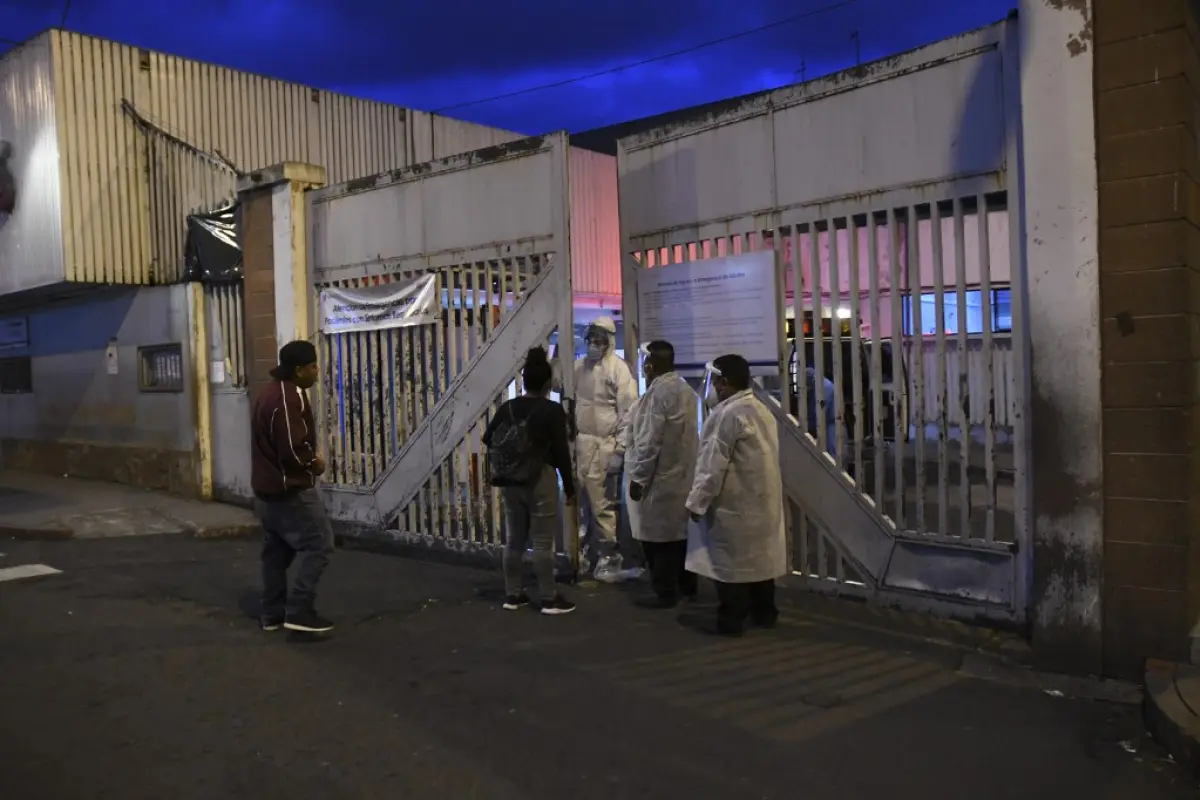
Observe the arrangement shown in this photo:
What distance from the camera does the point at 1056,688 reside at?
4926mm

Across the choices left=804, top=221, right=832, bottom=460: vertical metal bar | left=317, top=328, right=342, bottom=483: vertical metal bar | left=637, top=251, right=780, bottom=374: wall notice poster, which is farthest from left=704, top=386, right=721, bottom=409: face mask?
left=317, top=328, right=342, bottom=483: vertical metal bar

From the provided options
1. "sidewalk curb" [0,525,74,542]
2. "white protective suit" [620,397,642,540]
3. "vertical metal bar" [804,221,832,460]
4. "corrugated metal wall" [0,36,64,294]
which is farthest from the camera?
"corrugated metal wall" [0,36,64,294]

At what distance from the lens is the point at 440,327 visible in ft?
28.1

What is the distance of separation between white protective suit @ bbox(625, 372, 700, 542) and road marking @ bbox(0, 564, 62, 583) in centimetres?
489

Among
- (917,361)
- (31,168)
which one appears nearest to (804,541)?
(917,361)

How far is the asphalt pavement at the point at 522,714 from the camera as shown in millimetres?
3912

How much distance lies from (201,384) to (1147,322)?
977 cm

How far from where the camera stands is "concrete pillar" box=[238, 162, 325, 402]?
387 inches

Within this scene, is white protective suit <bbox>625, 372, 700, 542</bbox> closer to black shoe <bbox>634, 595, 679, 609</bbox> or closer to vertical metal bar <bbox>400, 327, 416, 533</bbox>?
black shoe <bbox>634, 595, 679, 609</bbox>

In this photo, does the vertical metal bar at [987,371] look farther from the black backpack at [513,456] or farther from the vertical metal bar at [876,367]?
the black backpack at [513,456]

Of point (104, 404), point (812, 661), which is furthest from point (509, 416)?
point (104, 404)

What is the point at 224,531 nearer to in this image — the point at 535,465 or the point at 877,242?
the point at 535,465

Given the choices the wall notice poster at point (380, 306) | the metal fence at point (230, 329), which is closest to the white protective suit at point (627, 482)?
the wall notice poster at point (380, 306)

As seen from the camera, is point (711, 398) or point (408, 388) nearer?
point (711, 398)
